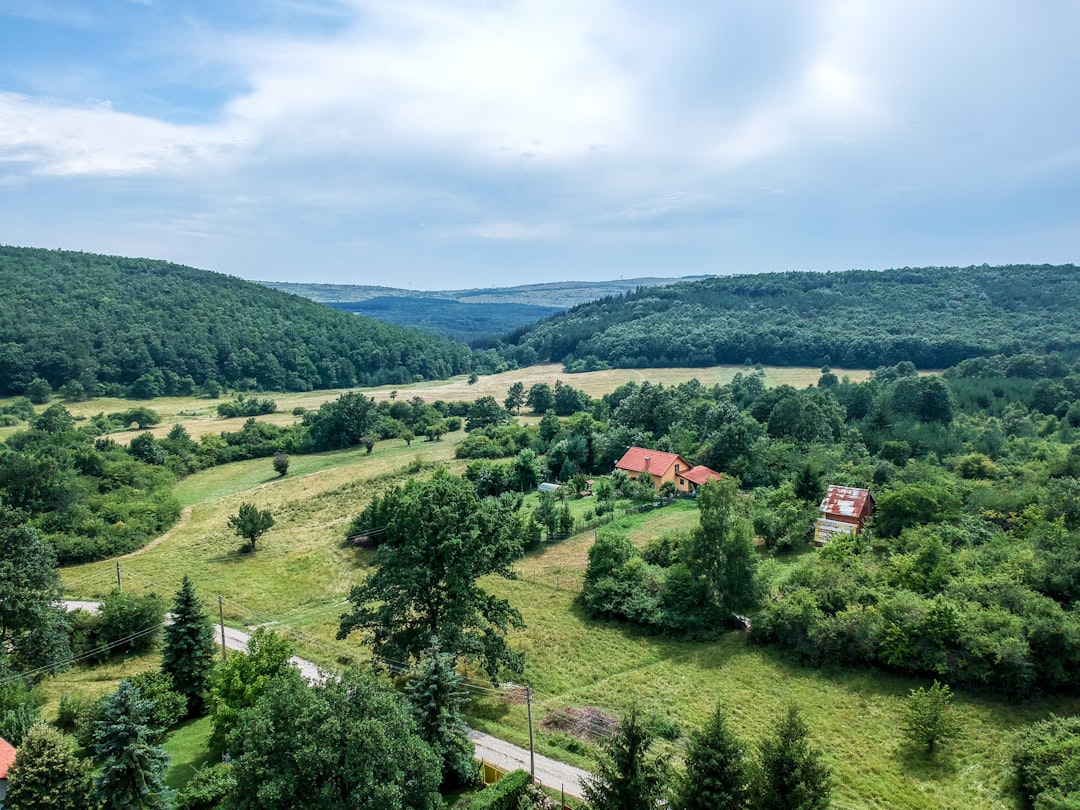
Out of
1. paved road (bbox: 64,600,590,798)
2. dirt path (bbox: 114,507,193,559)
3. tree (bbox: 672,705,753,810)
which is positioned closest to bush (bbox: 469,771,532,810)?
paved road (bbox: 64,600,590,798)

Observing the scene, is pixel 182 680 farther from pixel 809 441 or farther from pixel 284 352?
pixel 284 352

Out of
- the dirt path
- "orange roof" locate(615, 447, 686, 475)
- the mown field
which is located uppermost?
"orange roof" locate(615, 447, 686, 475)

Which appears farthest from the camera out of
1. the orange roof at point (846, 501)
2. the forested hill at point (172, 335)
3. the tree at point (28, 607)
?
the forested hill at point (172, 335)

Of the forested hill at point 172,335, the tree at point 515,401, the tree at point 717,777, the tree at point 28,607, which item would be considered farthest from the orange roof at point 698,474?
the forested hill at point 172,335

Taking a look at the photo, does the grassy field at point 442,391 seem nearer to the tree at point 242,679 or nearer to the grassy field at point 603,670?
the grassy field at point 603,670

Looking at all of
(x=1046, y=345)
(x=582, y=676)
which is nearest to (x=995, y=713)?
(x=582, y=676)

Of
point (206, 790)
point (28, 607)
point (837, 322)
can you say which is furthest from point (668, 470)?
point (837, 322)

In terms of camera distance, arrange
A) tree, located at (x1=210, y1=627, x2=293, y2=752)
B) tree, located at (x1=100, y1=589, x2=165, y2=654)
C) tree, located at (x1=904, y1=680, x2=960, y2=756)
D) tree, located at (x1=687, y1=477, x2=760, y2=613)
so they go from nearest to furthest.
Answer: tree, located at (x1=210, y1=627, x2=293, y2=752) < tree, located at (x1=904, y1=680, x2=960, y2=756) < tree, located at (x1=100, y1=589, x2=165, y2=654) < tree, located at (x1=687, y1=477, x2=760, y2=613)

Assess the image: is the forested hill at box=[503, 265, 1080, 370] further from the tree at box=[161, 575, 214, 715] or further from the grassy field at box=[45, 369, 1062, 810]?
the tree at box=[161, 575, 214, 715]
